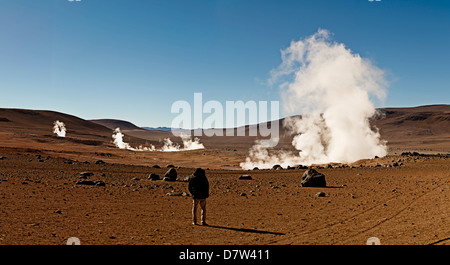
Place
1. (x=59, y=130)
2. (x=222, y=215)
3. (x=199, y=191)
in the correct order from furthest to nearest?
(x=59, y=130), (x=222, y=215), (x=199, y=191)

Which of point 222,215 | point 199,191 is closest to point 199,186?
point 199,191

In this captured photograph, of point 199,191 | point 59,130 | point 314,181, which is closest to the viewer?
point 199,191

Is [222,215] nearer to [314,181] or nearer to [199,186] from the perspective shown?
[199,186]

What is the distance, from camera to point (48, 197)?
1462 cm

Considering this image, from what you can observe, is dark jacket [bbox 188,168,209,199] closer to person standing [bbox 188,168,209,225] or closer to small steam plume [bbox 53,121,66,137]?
person standing [bbox 188,168,209,225]

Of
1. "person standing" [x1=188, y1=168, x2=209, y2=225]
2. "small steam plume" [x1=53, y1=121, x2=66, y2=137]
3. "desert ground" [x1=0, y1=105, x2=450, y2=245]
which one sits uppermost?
"small steam plume" [x1=53, y1=121, x2=66, y2=137]

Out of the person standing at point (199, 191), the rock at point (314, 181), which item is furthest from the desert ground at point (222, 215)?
the rock at point (314, 181)

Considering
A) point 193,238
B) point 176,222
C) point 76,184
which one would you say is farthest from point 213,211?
point 76,184

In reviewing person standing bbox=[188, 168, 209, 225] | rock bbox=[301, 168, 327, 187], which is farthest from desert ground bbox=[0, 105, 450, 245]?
rock bbox=[301, 168, 327, 187]

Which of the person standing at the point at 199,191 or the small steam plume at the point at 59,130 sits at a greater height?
the small steam plume at the point at 59,130

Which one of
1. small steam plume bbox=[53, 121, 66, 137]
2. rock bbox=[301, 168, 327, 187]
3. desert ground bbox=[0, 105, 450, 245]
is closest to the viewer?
desert ground bbox=[0, 105, 450, 245]

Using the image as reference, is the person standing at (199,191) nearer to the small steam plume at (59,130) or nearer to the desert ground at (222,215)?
the desert ground at (222,215)
